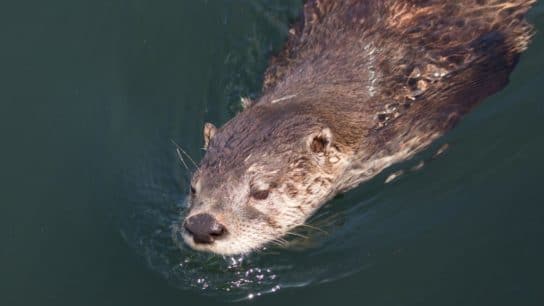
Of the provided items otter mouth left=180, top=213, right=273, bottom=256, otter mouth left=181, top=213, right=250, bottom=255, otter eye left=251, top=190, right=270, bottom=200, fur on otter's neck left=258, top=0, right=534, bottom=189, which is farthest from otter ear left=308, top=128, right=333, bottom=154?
otter mouth left=181, top=213, right=250, bottom=255

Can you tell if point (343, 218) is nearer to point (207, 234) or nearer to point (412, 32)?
point (412, 32)

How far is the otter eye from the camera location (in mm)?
4550

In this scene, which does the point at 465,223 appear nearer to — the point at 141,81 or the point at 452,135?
the point at 452,135

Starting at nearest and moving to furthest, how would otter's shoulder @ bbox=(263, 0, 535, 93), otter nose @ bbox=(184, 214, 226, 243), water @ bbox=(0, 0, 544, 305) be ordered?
1. otter nose @ bbox=(184, 214, 226, 243)
2. water @ bbox=(0, 0, 544, 305)
3. otter's shoulder @ bbox=(263, 0, 535, 93)

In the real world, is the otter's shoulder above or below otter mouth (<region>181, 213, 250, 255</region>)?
above

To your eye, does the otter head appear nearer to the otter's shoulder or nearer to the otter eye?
the otter eye

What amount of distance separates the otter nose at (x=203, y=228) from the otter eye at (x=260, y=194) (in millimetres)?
308

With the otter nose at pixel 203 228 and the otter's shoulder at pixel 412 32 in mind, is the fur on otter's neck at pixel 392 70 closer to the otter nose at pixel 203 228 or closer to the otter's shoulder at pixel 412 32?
the otter's shoulder at pixel 412 32

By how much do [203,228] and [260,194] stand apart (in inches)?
17.8


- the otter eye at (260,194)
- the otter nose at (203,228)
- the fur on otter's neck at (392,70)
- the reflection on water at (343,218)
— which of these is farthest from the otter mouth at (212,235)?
the fur on otter's neck at (392,70)

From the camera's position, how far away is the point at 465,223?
5.32m

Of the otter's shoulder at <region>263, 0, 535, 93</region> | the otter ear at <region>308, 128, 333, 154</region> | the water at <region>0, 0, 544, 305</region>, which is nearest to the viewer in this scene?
the otter ear at <region>308, 128, 333, 154</region>

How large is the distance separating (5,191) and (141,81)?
1458mm

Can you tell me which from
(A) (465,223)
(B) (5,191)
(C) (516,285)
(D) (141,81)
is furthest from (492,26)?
(B) (5,191)
